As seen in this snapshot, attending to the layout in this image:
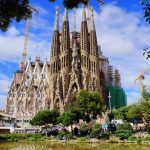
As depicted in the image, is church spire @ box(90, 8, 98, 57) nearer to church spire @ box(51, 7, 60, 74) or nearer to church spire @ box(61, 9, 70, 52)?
church spire @ box(61, 9, 70, 52)

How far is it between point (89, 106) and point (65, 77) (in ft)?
→ 92.4

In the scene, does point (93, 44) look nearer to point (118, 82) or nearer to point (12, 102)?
point (118, 82)

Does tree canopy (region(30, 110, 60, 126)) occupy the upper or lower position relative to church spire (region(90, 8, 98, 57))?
lower

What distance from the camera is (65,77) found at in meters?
80.5

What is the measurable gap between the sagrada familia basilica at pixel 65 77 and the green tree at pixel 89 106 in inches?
868

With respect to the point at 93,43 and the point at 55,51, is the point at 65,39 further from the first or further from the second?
the point at 93,43

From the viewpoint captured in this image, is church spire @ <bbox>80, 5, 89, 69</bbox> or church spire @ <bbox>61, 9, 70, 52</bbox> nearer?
church spire @ <bbox>80, 5, 89, 69</bbox>

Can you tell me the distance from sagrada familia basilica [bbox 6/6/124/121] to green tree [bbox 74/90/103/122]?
2205cm

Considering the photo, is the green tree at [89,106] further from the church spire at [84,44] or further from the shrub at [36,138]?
the church spire at [84,44]

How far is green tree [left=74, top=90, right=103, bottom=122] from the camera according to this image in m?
53.6

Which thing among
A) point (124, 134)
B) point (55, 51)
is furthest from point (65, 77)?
point (124, 134)

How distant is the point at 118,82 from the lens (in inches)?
3898

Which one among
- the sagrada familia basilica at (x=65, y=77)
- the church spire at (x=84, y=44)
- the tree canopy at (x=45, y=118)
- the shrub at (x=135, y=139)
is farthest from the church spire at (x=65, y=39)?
the shrub at (x=135, y=139)

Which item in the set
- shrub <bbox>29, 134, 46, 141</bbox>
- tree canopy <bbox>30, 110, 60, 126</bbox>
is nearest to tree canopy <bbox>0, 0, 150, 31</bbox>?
shrub <bbox>29, 134, 46, 141</bbox>
